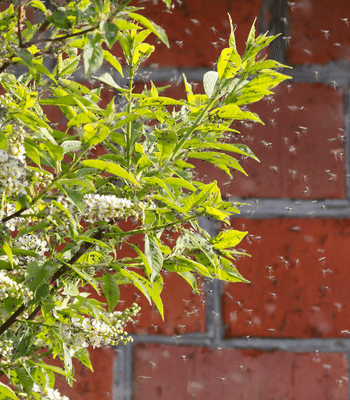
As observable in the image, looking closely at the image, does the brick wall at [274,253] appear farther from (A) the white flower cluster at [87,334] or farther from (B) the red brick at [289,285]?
(A) the white flower cluster at [87,334]

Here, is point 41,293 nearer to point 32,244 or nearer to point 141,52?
point 32,244

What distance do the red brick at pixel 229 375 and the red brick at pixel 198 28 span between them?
0.55m

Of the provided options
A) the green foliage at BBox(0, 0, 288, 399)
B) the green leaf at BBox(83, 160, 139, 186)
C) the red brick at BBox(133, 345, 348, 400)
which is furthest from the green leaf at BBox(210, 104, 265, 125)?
the red brick at BBox(133, 345, 348, 400)

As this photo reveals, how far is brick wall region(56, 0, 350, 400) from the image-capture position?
2.31ft

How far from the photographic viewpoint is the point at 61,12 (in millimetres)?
242

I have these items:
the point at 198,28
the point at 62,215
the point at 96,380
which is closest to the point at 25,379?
the point at 62,215

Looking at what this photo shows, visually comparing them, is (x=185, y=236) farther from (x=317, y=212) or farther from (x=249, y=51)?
(x=317, y=212)

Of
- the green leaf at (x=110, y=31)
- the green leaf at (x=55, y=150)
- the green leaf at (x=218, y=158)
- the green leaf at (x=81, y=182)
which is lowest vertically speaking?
the green leaf at (x=81, y=182)

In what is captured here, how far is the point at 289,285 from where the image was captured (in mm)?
712

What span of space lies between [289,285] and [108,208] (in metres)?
0.54

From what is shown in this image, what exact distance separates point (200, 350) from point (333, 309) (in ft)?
0.88

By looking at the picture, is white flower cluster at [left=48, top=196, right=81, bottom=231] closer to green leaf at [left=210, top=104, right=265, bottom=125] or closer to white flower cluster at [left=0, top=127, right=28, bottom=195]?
white flower cluster at [left=0, top=127, right=28, bottom=195]

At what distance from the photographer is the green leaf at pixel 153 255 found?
0.29m

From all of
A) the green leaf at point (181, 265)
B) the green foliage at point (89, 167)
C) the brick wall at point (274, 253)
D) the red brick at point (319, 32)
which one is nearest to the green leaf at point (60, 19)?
the green foliage at point (89, 167)
